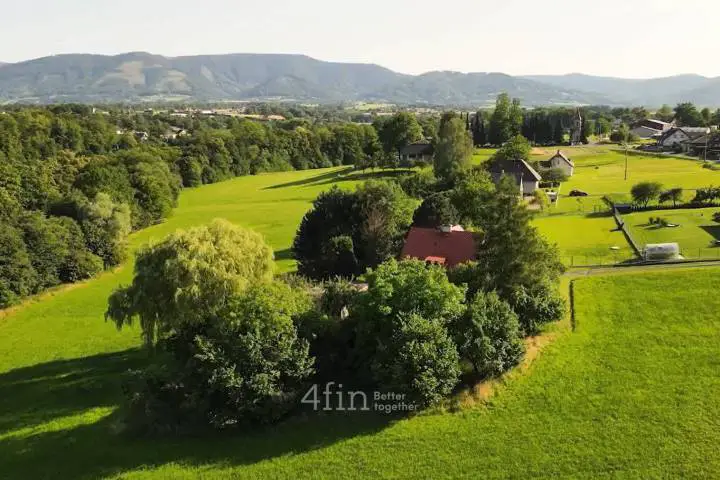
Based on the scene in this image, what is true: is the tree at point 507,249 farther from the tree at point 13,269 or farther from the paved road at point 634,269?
the tree at point 13,269

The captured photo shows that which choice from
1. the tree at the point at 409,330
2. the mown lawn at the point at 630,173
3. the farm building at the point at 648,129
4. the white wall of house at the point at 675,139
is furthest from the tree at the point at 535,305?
the farm building at the point at 648,129

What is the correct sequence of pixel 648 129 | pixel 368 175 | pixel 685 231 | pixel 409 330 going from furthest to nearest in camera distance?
pixel 648 129, pixel 368 175, pixel 685 231, pixel 409 330

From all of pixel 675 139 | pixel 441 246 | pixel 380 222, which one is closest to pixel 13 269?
pixel 380 222

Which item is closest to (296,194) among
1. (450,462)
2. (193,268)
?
(193,268)

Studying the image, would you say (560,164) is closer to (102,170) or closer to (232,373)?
(102,170)

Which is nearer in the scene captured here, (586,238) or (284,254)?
(586,238)
